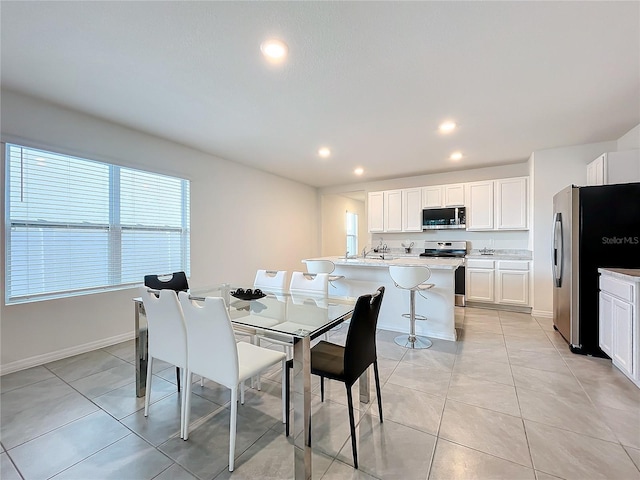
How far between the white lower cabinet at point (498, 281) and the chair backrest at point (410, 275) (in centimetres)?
234

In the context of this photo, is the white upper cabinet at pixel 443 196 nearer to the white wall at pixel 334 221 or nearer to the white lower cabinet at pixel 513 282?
the white lower cabinet at pixel 513 282

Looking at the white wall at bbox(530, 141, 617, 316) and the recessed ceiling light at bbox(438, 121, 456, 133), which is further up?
the recessed ceiling light at bbox(438, 121, 456, 133)

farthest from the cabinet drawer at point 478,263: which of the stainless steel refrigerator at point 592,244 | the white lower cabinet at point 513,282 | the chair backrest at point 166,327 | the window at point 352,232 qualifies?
the chair backrest at point 166,327

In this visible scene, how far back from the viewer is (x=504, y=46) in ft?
6.30

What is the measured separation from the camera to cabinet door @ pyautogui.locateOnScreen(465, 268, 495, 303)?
464 centimetres

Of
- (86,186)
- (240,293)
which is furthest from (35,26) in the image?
(240,293)

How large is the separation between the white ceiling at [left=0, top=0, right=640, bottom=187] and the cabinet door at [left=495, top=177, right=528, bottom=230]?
108 centimetres

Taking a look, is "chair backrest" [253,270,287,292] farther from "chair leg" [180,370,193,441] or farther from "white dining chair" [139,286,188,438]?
"chair leg" [180,370,193,441]

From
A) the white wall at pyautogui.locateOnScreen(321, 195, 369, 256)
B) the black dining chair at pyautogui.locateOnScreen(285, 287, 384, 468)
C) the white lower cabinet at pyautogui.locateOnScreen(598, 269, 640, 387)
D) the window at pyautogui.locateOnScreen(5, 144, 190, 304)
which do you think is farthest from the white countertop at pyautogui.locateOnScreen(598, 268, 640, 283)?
the white wall at pyautogui.locateOnScreen(321, 195, 369, 256)

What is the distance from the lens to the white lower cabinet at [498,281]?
4398mm

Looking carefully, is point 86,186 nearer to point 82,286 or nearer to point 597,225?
point 82,286

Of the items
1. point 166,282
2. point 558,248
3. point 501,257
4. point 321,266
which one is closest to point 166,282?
point 166,282

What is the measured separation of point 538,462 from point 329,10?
279cm

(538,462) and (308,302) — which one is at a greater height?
(308,302)
